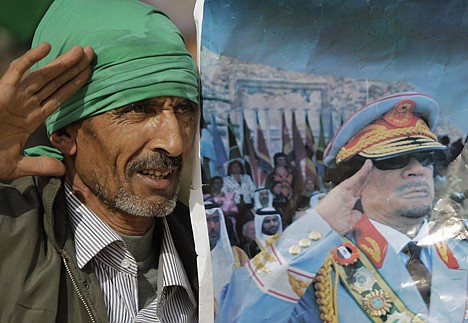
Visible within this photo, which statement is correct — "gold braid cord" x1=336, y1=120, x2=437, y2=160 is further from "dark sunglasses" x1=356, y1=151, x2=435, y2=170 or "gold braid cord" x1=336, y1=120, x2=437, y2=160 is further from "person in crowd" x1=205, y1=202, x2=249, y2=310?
"person in crowd" x1=205, y1=202, x2=249, y2=310

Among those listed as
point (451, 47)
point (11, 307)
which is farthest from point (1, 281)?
point (451, 47)

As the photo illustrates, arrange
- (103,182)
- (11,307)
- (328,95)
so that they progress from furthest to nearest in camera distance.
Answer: (103,182) → (328,95) → (11,307)

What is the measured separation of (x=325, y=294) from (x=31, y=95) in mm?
842

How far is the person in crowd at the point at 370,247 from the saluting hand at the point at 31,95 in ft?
1.97

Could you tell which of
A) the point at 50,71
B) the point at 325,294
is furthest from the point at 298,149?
the point at 50,71

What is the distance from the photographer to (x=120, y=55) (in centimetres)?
202

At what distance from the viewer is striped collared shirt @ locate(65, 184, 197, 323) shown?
2.06 m

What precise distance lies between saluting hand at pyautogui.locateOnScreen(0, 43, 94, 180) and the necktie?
35.4 inches

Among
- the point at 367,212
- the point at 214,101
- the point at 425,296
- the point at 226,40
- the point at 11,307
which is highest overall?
the point at 226,40

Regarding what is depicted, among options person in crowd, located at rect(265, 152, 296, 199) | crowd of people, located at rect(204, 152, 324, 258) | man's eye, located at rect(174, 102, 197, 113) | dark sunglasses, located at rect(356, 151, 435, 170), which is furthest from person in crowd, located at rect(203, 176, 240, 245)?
dark sunglasses, located at rect(356, 151, 435, 170)

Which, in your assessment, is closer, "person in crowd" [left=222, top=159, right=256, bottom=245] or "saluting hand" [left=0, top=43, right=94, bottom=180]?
"saluting hand" [left=0, top=43, right=94, bottom=180]

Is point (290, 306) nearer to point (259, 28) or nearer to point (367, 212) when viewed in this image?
point (367, 212)

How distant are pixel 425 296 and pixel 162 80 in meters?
0.83

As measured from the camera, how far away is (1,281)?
1.87 m
